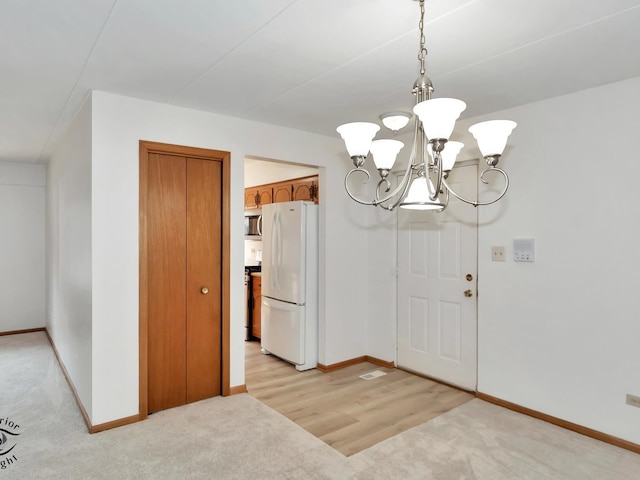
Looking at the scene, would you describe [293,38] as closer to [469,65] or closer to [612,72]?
[469,65]

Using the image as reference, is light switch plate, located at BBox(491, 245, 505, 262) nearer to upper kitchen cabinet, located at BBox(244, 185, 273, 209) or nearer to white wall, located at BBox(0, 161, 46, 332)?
upper kitchen cabinet, located at BBox(244, 185, 273, 209)

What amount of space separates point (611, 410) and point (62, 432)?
385cm

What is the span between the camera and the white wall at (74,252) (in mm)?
2992

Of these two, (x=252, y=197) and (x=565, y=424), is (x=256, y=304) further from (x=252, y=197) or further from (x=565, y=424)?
(x=565, y=424)

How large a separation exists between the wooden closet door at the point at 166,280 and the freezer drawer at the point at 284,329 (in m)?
1.27

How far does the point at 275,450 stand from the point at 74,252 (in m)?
2.43

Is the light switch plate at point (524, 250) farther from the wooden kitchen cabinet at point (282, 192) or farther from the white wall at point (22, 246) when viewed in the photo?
the white wall at point (22, 246)

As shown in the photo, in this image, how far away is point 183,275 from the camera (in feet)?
10.9

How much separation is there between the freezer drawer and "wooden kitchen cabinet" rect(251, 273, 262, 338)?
1.69 ft

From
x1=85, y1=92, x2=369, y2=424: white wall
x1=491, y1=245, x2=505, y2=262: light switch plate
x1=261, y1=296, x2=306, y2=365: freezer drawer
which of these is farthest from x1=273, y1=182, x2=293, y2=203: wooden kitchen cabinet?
x1=491, y1=245, x2=505, y2=262: light switch plate

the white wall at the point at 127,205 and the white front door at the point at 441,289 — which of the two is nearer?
the white wall at the point at 127,205

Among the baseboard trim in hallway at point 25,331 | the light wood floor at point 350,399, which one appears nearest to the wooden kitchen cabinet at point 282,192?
the light wood floor at point 350,399

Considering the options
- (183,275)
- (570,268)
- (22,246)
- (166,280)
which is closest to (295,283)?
(183,275)

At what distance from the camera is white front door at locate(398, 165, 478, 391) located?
361 cm
